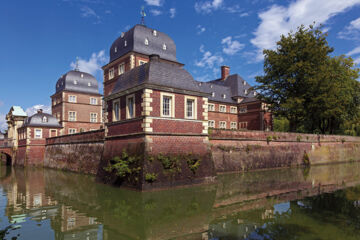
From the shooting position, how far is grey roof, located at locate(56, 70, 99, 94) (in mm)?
42156

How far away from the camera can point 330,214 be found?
383 inches

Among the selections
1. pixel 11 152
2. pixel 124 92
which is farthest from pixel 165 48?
pixel 11 152

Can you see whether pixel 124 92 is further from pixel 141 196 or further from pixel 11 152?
pixel 11 152

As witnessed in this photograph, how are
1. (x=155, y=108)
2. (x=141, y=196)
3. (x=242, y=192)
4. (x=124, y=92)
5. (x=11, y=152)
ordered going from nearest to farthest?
1. (x=141, y=196)
2. (x=242, y=192)
3. (x=155, y=108)
4. (x=124, y=92)
5. (x=11, y=152)

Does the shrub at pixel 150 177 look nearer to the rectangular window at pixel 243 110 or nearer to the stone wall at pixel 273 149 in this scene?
the stone wall at pixel 273 149

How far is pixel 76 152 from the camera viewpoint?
83.4 feet

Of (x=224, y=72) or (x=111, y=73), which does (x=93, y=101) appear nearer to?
(x=111, y=73)

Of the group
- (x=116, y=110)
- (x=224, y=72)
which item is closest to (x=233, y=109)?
(x=224, y=72)

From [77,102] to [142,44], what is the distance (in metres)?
18.0

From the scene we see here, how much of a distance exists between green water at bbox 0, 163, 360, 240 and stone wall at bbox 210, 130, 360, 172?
6.31 m

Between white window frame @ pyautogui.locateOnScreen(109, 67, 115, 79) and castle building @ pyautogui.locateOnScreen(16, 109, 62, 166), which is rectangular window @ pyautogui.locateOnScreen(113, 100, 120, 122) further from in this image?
castle building @ pyautogui.locateOnScreen(16, 109, 62, 166)

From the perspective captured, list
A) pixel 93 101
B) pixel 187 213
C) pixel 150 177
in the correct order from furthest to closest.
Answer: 1. pixel 93 101
2. pixel 150 177
3. pixel 187 213

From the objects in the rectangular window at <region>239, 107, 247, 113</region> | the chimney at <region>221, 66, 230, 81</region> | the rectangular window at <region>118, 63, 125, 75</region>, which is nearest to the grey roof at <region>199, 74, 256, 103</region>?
the chimney at <region>221, 66, 230, 81</region>

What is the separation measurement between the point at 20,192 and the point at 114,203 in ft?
23.2
